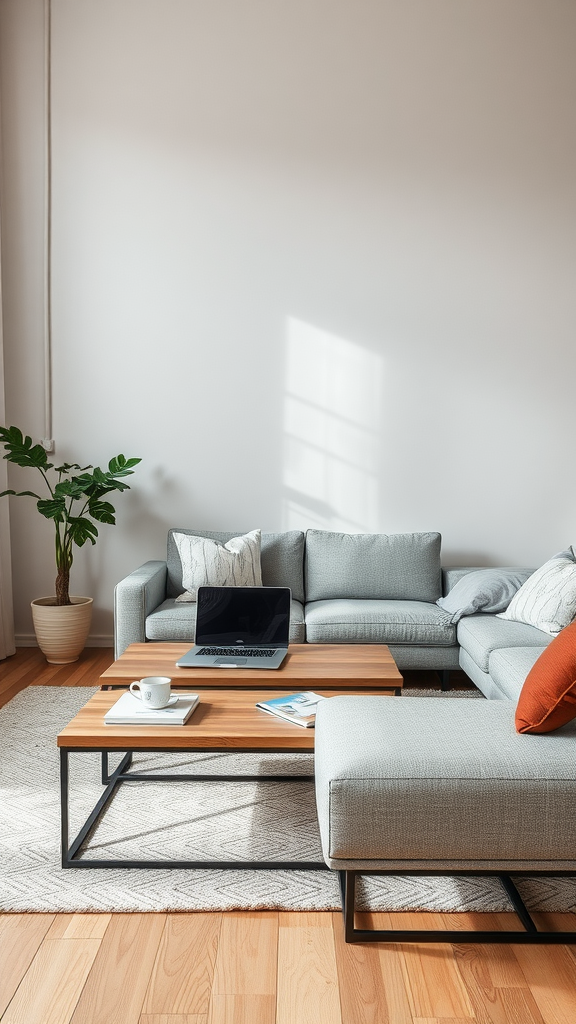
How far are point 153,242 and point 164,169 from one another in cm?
41

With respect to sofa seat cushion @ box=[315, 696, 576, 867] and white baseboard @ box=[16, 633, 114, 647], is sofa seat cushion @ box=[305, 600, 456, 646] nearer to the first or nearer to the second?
white baseboard @ box=[16, 633, 114, 647]

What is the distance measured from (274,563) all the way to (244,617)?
4.06ft

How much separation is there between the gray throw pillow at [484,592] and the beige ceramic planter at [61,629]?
6.35 feet

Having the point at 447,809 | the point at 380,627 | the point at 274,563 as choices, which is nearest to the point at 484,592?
the point at 380,627

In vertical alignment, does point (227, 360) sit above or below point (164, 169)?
below

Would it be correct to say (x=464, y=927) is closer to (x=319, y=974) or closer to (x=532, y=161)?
(x=319, y=974)

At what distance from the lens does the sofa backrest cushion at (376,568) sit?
423 centimetres

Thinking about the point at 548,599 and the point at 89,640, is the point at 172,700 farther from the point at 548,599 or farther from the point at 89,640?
the point at 89,640

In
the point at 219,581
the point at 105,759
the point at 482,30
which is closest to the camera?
the point at 105,759

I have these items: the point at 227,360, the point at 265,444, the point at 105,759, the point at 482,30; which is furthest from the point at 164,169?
the point at 105,759

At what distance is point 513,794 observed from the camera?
5.89 feet

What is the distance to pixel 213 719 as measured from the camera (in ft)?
7.55

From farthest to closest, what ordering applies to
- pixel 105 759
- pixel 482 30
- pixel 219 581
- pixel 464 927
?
pixel 482 30
pixel 219 581
pixel 105 759
pixel 464 927

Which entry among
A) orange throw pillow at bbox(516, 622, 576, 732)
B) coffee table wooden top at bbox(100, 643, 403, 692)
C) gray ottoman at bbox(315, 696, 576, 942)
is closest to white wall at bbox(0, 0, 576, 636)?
coffee table wooden top at bbox(100, 643, 403, 692)
